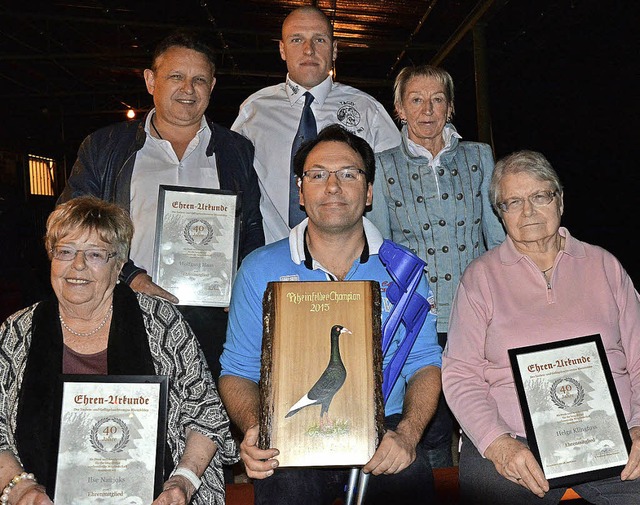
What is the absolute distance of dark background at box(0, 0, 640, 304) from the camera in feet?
26.2

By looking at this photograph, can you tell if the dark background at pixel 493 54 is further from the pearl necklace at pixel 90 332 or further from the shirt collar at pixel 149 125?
the pearl necklace at pixel 90 332

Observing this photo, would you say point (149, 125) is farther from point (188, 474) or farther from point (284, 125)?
point (188, 474)

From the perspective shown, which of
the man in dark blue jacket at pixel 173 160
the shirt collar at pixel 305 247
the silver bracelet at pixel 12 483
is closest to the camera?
the silver bracelet at pixel 12 483

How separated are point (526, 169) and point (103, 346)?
5.17ft

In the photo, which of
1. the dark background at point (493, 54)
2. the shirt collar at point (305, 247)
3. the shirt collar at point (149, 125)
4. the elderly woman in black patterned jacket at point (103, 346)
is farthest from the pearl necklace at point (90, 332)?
the dark background at point (493, 54)

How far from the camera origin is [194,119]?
3.18 meters

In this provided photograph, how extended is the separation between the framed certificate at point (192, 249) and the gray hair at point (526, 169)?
3.36 ft

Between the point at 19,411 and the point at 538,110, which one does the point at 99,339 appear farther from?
the point at 538,110

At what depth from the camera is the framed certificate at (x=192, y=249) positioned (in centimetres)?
290

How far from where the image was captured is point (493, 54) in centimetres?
988

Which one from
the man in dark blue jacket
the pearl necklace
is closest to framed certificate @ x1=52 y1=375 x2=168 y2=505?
the pearl necklace

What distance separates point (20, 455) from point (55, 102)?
15985 mm

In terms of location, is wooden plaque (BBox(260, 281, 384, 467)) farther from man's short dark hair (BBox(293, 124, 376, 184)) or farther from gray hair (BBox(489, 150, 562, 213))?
gray hair (BBox(489, 150, 562, 213))

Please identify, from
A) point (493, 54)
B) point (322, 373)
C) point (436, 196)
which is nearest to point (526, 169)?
point (436, 196)
